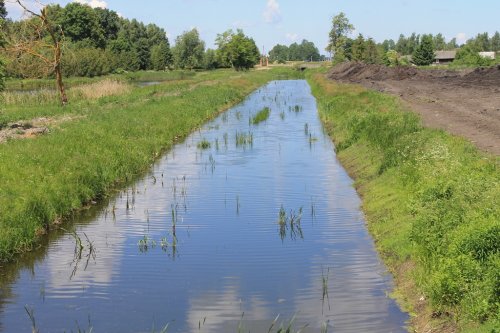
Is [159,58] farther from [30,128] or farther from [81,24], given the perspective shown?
[30,128]

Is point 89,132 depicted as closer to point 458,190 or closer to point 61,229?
point 61,229

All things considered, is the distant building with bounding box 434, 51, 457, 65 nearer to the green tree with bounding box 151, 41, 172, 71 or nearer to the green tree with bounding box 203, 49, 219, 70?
the green tree with bounding box 203, 49, 219, 70

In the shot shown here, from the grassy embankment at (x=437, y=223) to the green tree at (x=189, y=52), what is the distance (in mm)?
125243

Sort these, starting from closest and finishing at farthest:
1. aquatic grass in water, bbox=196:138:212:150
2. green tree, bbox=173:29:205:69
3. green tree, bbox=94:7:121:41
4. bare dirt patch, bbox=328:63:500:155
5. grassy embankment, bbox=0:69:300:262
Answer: grassy embankment, bbox=0:69:300:262
bare dirt patch, bbox=328:63:500:155
aquatic grass in water, bbox=196:138:212:150
green tree, bbox=173:29:205:69
green tree, bbox=94:7:121:41

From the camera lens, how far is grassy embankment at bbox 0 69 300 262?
14.9m

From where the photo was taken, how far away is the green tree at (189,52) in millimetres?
144875

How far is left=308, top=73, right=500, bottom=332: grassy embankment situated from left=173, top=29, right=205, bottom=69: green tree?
4931 inches

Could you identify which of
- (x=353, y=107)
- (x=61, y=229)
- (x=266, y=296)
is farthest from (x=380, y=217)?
(x=353, y=107)

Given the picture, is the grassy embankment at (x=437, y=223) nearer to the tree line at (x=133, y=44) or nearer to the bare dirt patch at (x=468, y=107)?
the bare dirt patch at (x=468, y=107)

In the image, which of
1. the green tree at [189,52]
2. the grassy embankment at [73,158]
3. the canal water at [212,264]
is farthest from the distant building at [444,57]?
the canal water at [212,264]

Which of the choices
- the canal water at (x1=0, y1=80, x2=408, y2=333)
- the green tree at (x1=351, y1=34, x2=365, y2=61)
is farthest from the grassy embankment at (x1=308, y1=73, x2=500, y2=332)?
the green tree at (x1=351, y1=34, x2=365, y2=61)

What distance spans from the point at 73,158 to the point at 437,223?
12.4 m

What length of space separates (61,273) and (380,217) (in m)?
7.28

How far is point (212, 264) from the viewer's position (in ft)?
43.0
